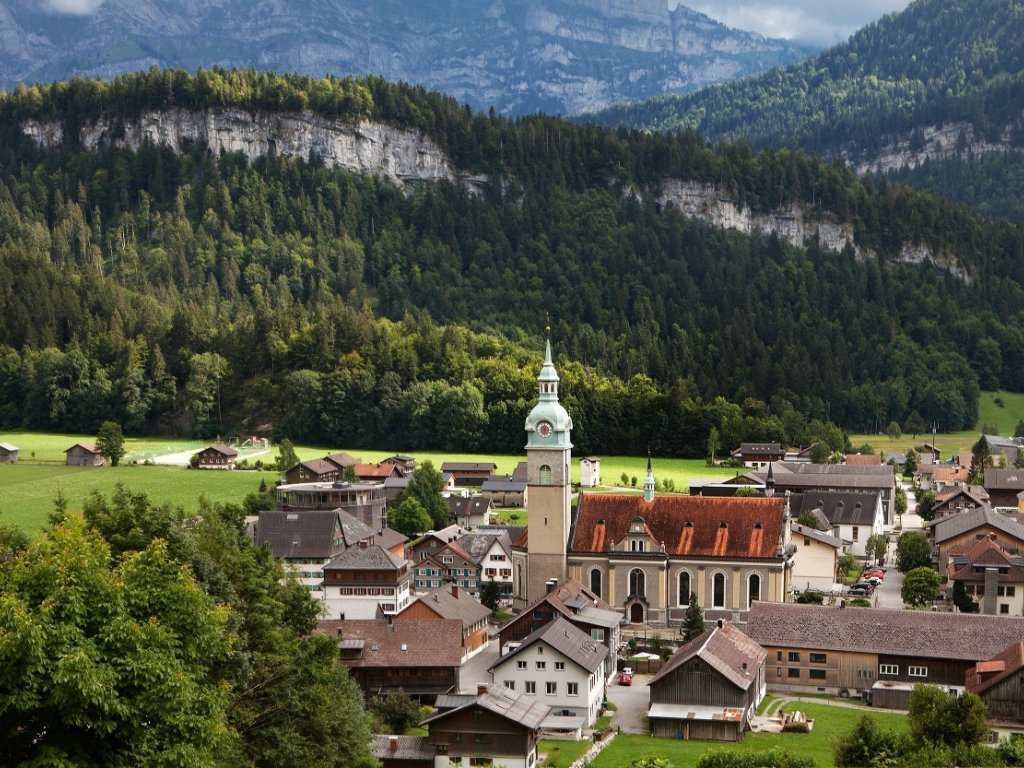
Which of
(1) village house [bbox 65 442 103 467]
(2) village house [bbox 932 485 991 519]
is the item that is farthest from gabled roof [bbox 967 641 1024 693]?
(1) village house [bbox 65 442 103 467]

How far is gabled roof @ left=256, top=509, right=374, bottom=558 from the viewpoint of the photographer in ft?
252

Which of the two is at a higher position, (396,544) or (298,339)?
(298,339)

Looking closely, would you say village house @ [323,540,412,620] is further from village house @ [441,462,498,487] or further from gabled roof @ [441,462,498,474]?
gabled roof @ [441,462,498,474]

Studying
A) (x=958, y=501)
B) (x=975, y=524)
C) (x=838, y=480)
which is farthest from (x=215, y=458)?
(x=975, y=524)

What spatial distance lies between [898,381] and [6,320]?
101 metres

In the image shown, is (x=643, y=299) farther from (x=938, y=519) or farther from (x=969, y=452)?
(x=938, y=519)

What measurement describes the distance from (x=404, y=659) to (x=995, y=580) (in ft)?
99.2

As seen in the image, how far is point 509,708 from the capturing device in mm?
47719

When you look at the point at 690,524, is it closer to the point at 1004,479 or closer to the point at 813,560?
the point at 813,560

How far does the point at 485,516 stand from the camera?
97.3 meters

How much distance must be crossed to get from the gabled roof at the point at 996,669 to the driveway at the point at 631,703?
484 inches

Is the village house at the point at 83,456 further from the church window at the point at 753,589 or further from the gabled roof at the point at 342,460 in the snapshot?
the church window at the point at 753,589

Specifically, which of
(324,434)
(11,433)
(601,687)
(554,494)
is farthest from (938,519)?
(11,433)

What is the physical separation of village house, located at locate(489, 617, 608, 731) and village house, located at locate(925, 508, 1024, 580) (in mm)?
28704
